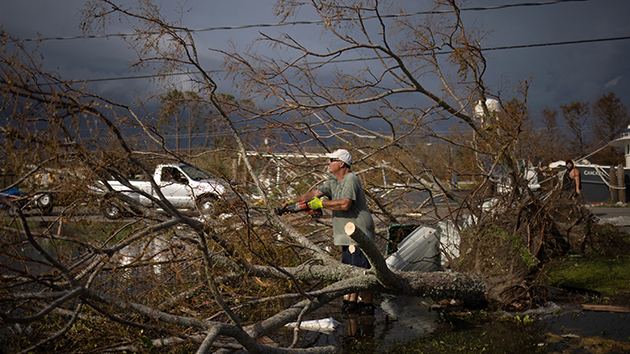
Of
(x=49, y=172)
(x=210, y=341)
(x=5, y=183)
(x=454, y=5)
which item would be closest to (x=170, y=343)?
(x=210, y=341)

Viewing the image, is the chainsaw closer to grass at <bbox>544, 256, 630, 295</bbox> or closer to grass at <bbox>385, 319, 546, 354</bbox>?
grass at <bbox>385, 319, 546, 354</bbox>

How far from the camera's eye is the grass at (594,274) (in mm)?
5320

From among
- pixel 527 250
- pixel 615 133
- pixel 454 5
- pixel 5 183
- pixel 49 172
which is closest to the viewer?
pixel 49 172

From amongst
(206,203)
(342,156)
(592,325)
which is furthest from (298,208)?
(592,325)

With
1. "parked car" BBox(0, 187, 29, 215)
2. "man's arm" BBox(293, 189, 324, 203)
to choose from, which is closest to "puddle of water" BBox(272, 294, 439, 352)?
"man's arm" BBox(293, 189, 324, 203)

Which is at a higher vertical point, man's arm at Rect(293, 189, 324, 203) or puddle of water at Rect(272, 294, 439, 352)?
man's arm at Rect(293, 189, 324, 203)

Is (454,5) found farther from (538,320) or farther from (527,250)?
(538,320)

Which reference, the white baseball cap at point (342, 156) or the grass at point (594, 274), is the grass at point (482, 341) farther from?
the white baseball cap at point (342, 156)

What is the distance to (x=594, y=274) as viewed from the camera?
588 cm

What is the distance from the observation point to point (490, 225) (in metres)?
4.97

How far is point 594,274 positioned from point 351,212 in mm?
3917

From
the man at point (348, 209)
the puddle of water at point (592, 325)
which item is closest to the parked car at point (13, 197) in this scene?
the man at point (348, 209)

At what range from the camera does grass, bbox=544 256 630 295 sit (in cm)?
532

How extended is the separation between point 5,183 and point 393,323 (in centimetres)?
369
